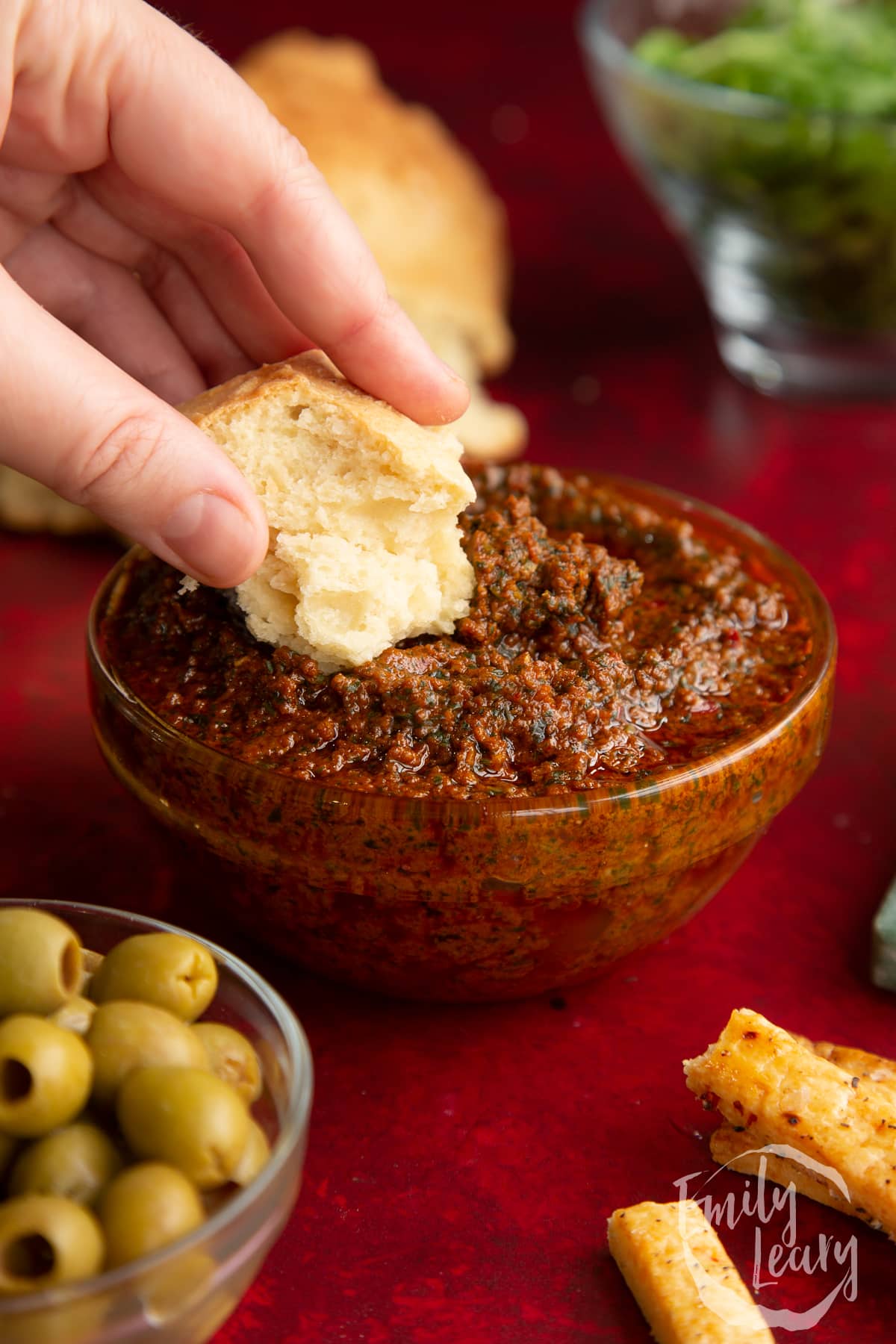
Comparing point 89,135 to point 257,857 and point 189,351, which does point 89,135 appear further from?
point 257,857

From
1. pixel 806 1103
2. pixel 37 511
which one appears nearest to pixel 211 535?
pixel 806 1103

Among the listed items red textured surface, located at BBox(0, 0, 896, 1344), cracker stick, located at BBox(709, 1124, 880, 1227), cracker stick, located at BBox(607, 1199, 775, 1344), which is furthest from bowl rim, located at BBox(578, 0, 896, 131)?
cracker stick, located at BBox(607, 1199, 775, 1344)

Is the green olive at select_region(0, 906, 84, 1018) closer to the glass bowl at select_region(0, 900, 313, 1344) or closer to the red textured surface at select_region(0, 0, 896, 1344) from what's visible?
the glass bowl at select_region(0, 900, 313, 1344)

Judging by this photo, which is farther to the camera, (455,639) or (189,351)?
(189,351)

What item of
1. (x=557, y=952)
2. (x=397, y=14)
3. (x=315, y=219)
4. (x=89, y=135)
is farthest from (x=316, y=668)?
(x=397, y=14)

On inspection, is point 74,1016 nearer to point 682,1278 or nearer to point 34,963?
point 34,963

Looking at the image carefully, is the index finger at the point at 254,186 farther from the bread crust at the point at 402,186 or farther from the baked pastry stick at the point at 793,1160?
the bread crust at the point at 402,186
